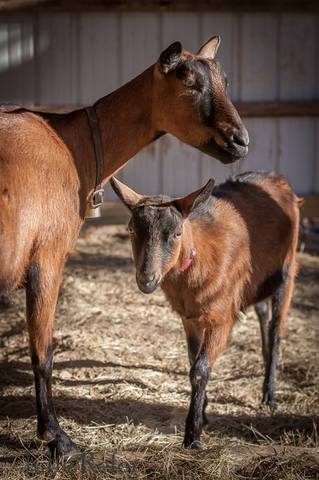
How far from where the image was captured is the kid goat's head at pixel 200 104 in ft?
13.3

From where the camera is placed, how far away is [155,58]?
8.36m

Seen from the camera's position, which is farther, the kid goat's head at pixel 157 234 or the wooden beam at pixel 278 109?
the wooden beam at pixel 278 109

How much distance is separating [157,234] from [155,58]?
459 centimetres

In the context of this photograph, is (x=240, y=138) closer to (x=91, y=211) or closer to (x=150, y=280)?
(x=150, y=280)

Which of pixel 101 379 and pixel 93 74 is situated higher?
pixel 93 74

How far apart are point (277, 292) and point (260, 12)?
166 inches

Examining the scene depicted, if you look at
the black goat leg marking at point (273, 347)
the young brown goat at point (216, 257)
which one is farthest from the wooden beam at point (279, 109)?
the black goat leg marking at point (273, 347)

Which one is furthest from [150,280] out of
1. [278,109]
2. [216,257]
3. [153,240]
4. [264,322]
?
[278,109]

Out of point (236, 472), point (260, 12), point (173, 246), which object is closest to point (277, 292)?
point (173, 246)

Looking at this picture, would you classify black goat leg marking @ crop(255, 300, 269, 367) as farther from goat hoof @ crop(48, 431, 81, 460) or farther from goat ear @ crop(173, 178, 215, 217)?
goat hoof @ crop(48, 431, 81, 460)

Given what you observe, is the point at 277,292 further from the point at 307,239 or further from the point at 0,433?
the point at 307,239

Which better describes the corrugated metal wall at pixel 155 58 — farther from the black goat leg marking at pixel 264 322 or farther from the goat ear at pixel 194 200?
the goat ear at pixel 194 200

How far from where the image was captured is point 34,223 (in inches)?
153

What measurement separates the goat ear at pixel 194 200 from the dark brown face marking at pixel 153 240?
4 cm
